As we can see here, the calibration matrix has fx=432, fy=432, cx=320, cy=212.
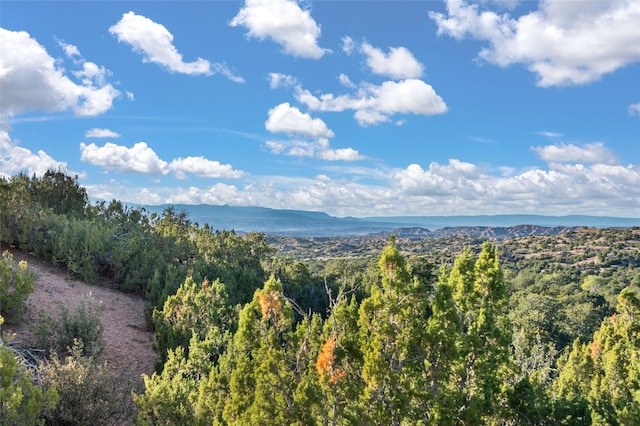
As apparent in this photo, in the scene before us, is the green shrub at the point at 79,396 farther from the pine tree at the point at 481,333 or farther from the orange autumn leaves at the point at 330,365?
the pine tree at the point at 481,333

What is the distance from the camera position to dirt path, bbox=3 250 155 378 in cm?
1161

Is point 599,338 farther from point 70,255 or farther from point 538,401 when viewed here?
point 70,255

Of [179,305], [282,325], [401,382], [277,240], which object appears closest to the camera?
[401,382]

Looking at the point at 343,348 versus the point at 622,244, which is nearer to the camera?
the point at 343,348

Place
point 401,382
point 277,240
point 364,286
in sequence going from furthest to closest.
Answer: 1. point 277,240
2. point 364,286
3. point 401,382

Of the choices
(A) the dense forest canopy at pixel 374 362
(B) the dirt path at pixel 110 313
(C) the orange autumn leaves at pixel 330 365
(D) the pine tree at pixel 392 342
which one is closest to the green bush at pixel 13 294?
(A) the dense forest canopy at pixel 374 362

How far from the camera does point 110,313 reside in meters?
15.0

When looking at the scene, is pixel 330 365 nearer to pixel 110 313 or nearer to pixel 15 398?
pixel 15 398

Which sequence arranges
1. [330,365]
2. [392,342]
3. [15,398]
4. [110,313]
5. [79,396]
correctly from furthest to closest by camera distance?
[110,313], [79,396], [392,342], [15,398], [330,365]

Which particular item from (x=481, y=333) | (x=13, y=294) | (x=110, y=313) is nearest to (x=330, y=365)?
(x=481, y=333)

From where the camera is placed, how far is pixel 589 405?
26.1 feet

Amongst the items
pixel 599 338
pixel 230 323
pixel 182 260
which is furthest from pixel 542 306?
pixel 230 323

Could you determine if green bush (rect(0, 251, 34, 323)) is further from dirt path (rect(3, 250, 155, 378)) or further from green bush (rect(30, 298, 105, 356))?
green bush (rect(30, 298, 105, 356))

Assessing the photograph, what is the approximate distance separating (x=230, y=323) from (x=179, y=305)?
7.09ft
